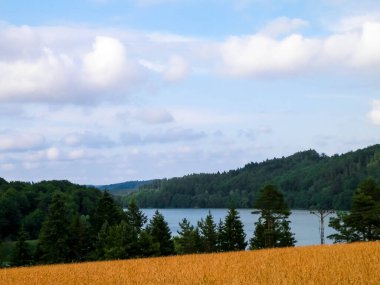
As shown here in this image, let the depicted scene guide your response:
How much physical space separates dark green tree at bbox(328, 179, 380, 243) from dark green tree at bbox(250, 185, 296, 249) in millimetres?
4520

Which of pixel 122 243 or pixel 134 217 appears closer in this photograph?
pixel 122 243

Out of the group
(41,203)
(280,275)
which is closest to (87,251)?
(280,275)

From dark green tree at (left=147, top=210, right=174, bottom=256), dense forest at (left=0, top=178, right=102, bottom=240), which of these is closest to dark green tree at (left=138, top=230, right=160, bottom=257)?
dark green tree at (left=147, top=210, right=174, bottom=256)

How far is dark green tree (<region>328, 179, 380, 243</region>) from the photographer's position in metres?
46.6

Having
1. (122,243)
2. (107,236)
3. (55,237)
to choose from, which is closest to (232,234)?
(122,243)

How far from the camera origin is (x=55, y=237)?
49.5m

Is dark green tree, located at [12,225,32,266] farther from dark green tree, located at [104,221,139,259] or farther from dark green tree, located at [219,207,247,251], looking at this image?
dark green tree, located at [219,207,247,251]

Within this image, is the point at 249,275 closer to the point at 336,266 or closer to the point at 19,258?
the point at 336,266

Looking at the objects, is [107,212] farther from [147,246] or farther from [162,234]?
[147,246]

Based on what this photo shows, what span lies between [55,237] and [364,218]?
92.3ft

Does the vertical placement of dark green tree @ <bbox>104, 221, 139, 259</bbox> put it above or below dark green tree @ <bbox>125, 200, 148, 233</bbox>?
below

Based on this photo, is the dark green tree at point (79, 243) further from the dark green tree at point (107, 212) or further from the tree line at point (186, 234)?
the dark green tree at point (107, 212)

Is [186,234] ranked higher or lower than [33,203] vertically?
lower

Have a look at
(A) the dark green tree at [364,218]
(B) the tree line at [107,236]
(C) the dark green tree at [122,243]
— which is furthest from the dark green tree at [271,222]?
(C) the dark green tree at [122,243]
